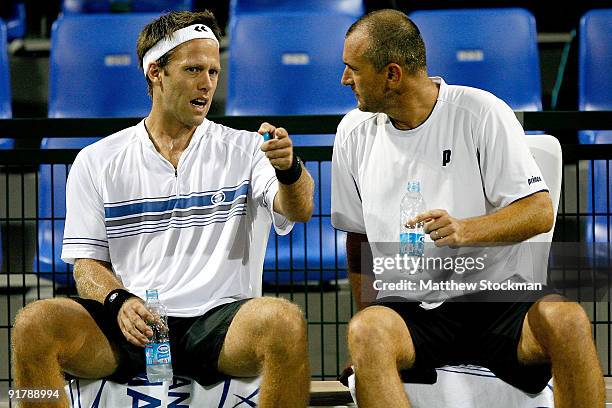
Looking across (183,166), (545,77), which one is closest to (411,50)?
(183,166)

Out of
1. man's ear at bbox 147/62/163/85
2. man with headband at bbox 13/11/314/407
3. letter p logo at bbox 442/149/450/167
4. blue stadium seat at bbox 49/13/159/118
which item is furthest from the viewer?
blue stadium seat at bbox 49/13/159/118

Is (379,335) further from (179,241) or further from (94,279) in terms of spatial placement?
(94,279)

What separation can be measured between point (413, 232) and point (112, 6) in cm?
370

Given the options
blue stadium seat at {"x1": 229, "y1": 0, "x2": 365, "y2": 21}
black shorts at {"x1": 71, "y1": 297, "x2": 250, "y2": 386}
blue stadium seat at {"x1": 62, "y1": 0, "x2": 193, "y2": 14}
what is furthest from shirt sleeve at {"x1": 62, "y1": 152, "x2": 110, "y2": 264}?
blue stadium seat at {"x1": 62, "y1": 0, "x2": 193, "y2": 14}

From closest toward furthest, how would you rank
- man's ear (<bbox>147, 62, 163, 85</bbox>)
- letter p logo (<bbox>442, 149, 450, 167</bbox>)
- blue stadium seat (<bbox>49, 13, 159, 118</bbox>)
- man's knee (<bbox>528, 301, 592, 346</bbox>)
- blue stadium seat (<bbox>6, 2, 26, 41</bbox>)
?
man's knee (<bbox>528, 301, 592, 346</bbox>), letter p logo (<bbox>442, 149, 450, 167</bbox>), man's ear (<bbox>147, 62, 163, 85</bbox>), blue stadium seat (<bbox>49, 13, 159, 118</bbox>), blue stadium seat (<bbox>6, 2, 26, 41</bbox>)

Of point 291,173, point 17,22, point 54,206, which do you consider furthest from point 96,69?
point 291,173

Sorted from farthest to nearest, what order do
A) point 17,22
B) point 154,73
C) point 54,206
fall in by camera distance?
point 17,22 < point 54,206 < point 154,73

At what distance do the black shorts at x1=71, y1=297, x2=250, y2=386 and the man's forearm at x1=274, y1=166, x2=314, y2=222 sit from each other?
1.01ft

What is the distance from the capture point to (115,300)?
11.1ft

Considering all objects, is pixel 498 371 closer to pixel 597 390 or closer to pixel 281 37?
pixel 597 390

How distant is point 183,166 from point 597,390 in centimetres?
148

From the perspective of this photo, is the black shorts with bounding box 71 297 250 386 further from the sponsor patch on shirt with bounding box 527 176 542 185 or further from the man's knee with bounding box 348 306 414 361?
the sponsor patch on shirt with bounding box 527 176 542 185

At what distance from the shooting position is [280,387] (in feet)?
10.5

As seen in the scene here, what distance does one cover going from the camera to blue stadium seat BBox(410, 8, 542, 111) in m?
5.52
